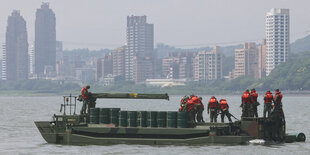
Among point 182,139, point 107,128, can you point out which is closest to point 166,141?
point 182,139

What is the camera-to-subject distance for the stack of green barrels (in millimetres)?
37062

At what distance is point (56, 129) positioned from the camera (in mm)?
38906

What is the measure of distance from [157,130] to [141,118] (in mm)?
1149

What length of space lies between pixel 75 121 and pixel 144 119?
4130 millimetres

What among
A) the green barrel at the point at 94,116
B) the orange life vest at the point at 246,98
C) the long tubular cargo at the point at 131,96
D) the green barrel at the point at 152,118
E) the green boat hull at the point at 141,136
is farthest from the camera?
the long tubular cargo at the point at 131,96

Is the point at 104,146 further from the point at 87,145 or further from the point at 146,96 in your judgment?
the point at 146,96

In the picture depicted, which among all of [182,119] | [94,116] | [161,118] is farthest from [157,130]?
[94,116]

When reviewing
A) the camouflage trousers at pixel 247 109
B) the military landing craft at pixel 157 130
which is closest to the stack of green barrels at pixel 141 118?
the military landing craft at pixel 157 130

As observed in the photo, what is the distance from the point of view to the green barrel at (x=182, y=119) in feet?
121

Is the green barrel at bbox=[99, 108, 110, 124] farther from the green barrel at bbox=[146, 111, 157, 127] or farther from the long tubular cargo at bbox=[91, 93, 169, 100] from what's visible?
the green barrel at bbox=[146, 111, 157, 127]

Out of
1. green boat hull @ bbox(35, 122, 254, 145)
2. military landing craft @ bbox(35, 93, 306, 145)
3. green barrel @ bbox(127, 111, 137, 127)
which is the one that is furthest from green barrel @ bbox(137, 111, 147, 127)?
green boat hull @ bbox(35, 122, 254, 145)

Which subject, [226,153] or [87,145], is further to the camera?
[87,145]

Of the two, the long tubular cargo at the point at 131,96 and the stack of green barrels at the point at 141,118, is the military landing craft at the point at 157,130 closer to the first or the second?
the stack of green barrels at the point at 141,118

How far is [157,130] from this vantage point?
37.0 meters
